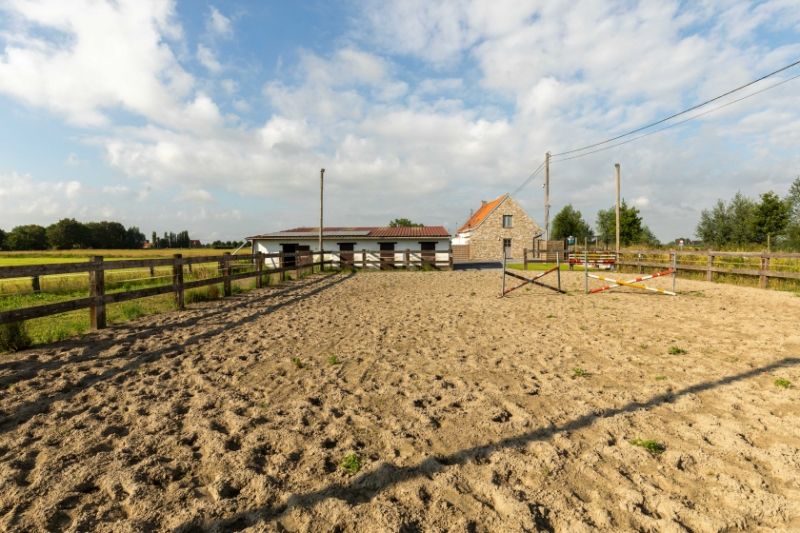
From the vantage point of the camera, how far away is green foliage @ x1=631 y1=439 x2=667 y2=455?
9.75 ft

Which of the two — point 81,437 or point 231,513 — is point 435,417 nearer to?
point 231,513

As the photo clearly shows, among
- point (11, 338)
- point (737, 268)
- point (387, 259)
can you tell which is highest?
point (387, 259)

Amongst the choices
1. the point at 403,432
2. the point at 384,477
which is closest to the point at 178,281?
the point at 403,432

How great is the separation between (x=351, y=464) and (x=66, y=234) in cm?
10817

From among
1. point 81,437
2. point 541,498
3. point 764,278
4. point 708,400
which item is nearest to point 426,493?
point 541,498

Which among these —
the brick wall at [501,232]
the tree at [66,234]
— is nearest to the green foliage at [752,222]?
the brick wall at [501,232]

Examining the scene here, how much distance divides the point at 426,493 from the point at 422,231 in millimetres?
28549

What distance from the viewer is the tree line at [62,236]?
3223 inches

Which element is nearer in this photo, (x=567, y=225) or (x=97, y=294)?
(x=97, y=294)

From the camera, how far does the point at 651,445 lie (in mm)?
3010

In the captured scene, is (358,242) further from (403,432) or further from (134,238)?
(134,238)

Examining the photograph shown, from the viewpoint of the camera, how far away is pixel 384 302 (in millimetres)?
10570

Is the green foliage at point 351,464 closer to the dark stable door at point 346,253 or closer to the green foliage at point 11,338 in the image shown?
the green foliage at point 11,338

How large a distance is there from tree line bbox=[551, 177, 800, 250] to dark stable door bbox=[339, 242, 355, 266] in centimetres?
2095
